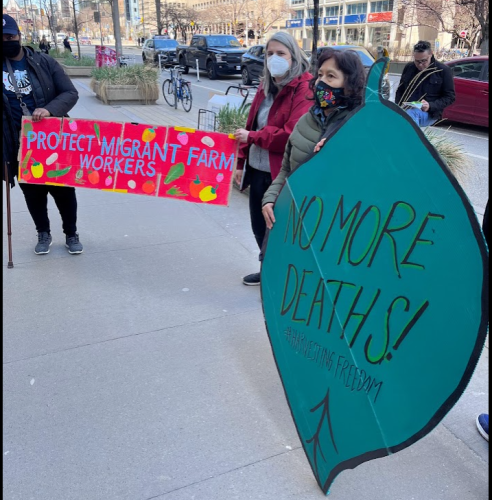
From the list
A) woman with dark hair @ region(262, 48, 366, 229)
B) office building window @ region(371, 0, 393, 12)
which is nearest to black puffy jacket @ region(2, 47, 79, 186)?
woman with dark hair @ region(262, 48, 366, 229)

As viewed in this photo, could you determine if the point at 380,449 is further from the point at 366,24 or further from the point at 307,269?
the point at 366,24

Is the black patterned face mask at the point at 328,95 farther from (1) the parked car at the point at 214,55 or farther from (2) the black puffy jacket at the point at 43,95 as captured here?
(1) the parked car at the point at 214,55

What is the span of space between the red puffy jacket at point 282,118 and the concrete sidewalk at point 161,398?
45.0 inches

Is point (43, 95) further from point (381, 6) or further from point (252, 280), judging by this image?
point (381, 6)

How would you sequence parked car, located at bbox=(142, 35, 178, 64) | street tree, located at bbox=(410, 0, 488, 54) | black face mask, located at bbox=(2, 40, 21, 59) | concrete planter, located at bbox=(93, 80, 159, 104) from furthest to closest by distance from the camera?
parked car, located at bbox=(142, 35, 178, 64) < street tree, located at bbox=(410, 0, 488, 54) < concrete planter, located at bbox=(93, 80, 159, 104) < black face mask, located at bbox=(2, 40, 21, 59)

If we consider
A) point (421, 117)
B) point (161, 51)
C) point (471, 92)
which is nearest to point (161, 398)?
point (421, 117)

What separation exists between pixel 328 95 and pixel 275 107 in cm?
108

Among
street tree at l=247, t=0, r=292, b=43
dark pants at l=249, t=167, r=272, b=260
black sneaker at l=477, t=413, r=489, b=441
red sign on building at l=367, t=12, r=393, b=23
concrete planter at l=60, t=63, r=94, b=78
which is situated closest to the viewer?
black sneaker at l=477, t=413, r=489, b=441

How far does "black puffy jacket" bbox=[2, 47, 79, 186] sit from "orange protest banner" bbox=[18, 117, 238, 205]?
12cm

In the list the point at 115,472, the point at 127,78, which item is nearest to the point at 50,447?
the point at 115,472

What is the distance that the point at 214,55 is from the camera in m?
22.9

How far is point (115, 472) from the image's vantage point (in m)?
2.25

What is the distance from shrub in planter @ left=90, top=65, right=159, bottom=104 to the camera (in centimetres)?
1332

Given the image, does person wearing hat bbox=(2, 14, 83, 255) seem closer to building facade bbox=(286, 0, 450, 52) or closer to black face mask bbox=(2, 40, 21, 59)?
black face mask bbox=(2, 40, 21, 59)
